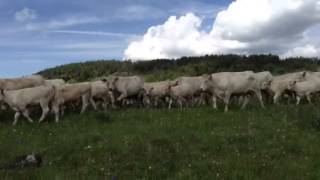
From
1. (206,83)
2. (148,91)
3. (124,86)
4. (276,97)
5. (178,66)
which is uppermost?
(206,83)

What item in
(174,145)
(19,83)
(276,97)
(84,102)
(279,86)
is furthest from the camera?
(279,86)

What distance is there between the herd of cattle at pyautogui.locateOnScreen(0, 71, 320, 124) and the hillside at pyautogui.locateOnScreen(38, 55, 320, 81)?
109ft

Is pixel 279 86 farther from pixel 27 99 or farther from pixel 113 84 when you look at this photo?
pixel 27 99

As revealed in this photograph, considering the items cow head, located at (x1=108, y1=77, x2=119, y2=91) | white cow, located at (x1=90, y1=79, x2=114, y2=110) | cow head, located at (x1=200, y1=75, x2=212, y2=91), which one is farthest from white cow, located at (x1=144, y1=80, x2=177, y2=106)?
cow head, located at (x1=200, y1=75, x2=212, y2=91)

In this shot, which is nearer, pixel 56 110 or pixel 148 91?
pixel 56 110

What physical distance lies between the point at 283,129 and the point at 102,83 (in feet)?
43.0

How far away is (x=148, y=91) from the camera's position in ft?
108

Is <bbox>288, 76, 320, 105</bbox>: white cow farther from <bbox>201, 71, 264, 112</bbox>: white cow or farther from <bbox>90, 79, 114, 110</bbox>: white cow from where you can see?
<bbox>90, 79, 114, 110</bbox>: white cow

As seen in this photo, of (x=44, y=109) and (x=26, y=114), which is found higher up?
(x=44, y=109)

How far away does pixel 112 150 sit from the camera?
668 inches

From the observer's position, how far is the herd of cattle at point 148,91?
24.7 meters

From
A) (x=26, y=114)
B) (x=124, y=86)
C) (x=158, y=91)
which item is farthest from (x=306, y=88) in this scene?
(x=26, y=114)

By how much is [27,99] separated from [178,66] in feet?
196

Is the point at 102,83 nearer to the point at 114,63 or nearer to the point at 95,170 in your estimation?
the point at 95,170
